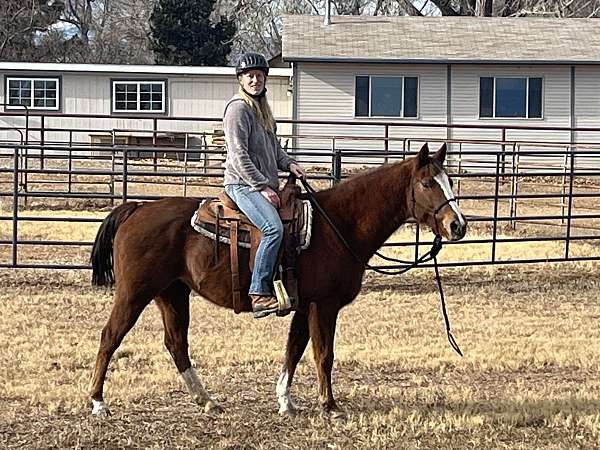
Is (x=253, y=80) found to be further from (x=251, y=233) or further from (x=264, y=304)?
(x=264, y=304)

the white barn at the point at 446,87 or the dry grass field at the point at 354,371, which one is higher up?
the white barn at the point at 446,87

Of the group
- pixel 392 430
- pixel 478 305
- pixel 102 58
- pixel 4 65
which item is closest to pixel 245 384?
pixel 392 430

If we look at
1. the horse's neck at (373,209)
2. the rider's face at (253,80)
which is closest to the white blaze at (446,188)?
the horse's neck at (373,209)

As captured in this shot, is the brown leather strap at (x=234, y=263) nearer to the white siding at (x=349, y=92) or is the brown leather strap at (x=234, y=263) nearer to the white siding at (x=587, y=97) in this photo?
the white siding at (x=349, y=92)

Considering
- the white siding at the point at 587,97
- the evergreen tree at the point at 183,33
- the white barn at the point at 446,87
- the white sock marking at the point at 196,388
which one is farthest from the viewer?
the evergreen tree at the point at 183,33

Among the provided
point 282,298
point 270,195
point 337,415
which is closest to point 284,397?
point 337,415

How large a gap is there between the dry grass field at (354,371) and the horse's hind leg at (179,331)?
154mm

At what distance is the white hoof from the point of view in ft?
19.1

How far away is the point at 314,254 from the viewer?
5.77 meters

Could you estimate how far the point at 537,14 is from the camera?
37094mm

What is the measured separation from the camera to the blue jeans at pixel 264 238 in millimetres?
5617

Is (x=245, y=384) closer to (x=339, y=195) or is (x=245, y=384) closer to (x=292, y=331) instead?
(x=292, y=331)

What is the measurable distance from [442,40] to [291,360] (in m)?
23.3

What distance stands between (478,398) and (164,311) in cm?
215
